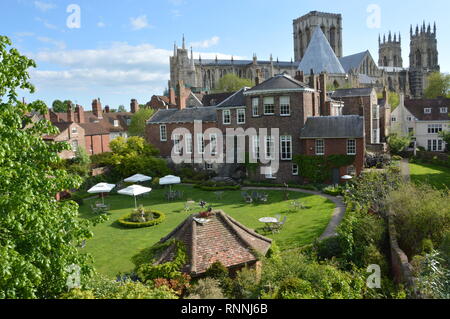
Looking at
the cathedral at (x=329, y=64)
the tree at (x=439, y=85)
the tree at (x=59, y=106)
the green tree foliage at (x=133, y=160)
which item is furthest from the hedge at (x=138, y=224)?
the tree at (x=59, y=106)

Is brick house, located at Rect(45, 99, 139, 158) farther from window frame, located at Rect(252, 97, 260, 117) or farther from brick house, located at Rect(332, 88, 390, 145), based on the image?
brick house, located at Rect(332, 88, 390, 145)

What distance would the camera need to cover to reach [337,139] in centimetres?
3684

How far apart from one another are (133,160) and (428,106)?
43.6m

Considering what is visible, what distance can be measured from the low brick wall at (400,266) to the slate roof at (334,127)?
1583 cm

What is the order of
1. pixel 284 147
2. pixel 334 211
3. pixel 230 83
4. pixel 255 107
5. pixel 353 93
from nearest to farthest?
1. pixel 334 211
2. pixel 284 147
3. pixel 255 107
4. pixel 353 93
5. pixel 230 83

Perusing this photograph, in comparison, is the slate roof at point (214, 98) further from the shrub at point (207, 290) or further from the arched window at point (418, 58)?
the arched window at point (418, 58)

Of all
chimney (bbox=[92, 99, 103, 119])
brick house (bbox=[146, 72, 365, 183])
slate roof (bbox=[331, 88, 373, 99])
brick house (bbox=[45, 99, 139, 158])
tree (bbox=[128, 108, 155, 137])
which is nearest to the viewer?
brick house (bbox=[146, 72, 365, 183])

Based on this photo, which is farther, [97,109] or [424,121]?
[97,109]

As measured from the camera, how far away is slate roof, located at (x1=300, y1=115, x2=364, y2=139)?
36.3 meters

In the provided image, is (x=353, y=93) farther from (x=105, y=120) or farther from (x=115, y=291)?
(x=115, y=291)

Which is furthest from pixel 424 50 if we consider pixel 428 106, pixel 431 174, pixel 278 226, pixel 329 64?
pixel 278 226

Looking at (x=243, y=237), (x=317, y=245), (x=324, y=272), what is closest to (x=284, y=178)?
(x=317, y=245)

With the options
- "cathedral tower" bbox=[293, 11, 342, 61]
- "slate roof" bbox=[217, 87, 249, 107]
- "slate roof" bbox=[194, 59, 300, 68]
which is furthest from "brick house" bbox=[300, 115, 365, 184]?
"cathedral tower" bbox=[293, 11, 342, 61]

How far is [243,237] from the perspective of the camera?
17.2 m
